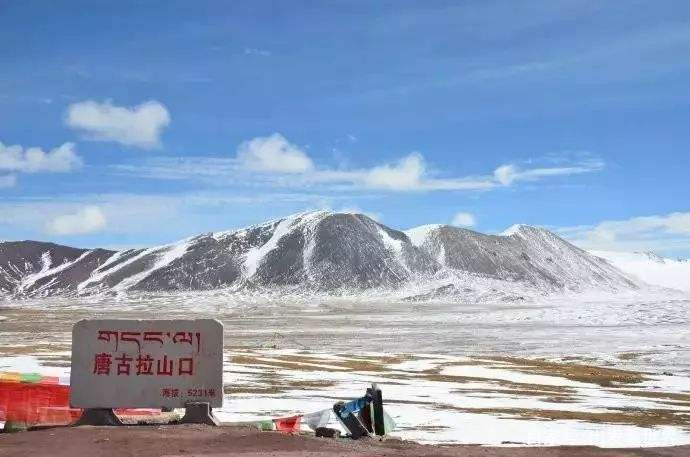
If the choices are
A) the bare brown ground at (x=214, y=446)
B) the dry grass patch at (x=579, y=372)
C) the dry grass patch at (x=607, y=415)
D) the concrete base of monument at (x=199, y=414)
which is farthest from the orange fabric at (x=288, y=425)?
the dry grass patch at (x=579, y=372)

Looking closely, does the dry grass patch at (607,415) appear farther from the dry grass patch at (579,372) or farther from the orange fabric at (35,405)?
the orange fabric at (35,405)

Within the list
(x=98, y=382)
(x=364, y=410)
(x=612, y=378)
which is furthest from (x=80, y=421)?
(x=612, y=378)

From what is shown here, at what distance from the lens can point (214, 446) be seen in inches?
604

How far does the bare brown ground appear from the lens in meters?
14.7

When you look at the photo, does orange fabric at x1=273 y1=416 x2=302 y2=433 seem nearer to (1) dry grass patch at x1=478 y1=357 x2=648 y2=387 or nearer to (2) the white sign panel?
(2) the white sign panel

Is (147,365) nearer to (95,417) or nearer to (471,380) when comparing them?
(95,417)

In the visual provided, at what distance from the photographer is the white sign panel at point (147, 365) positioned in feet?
58.5

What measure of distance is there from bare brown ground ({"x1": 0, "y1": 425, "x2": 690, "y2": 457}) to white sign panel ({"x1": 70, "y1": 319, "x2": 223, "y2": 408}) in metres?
0.99

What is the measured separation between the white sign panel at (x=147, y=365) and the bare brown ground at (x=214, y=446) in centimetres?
99

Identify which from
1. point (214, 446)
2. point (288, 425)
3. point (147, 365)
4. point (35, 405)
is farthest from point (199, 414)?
point (35, 405)

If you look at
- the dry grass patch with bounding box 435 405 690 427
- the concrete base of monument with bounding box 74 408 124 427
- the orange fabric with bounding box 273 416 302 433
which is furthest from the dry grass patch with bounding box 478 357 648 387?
the concrete base of monument with bounding box 74 408 124 427

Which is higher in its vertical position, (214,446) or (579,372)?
(214,446)

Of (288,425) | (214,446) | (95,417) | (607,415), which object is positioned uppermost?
(95,417)

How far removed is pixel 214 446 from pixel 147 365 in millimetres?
3475
